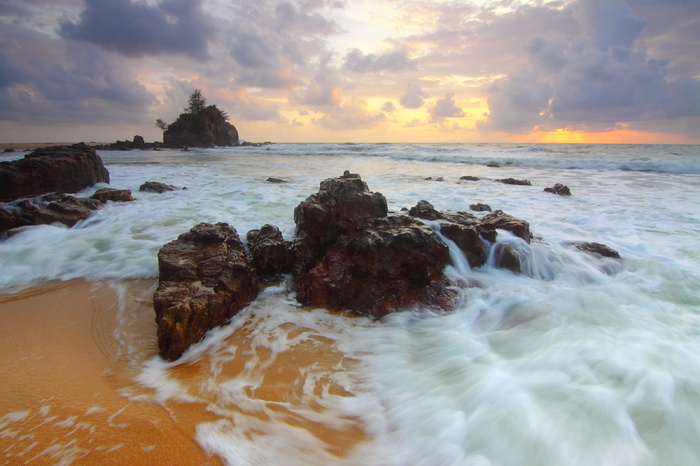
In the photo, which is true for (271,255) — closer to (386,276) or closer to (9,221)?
(386,276)

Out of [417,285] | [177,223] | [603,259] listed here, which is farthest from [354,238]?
[177,223]

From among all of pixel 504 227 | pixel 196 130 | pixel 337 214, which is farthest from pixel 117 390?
pixel 196 130

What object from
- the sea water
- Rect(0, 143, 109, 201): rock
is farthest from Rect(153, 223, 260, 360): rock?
Rect(0, 143, 109, 201): rock

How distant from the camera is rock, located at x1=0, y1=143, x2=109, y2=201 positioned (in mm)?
7751

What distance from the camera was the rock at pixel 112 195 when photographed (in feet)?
26.3

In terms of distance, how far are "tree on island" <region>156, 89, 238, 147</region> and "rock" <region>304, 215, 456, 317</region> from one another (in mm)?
59002

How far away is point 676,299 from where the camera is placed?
12.2 feet

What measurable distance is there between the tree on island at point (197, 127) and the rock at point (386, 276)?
59.0 meters

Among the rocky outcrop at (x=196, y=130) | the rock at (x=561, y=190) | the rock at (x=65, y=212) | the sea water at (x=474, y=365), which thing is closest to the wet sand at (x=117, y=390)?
the sea water at (x=474, y=365)

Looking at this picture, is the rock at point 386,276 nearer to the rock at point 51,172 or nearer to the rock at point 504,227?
the rock at point 504,227

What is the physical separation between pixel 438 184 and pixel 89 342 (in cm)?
1159

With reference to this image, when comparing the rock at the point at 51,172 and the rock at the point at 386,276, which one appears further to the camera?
the rock at the point at 51,172

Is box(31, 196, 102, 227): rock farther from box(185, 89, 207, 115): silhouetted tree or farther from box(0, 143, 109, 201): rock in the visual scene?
box(185, 89, 207, 115): silhouetted tree

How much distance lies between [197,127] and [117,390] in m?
64.3
